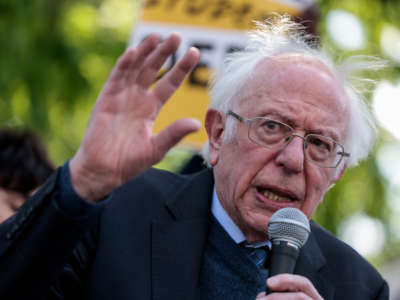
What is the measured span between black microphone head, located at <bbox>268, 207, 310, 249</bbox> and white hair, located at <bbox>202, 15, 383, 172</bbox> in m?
0.79

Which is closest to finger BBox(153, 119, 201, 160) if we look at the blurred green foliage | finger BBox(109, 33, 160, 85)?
finger BBox(109, 33, 160, 85)

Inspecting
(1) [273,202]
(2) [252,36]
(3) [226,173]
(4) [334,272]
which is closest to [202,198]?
(3) [226,173]

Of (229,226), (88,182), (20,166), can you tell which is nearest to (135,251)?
(229,226)

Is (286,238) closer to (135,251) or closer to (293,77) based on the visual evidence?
(135,251)

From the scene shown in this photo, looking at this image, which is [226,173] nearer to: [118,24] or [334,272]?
[334,272]

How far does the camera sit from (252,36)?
11.2 feet

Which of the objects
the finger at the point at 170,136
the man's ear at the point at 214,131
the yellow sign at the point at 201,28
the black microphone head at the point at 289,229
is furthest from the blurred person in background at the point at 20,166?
the black microphone head at the point at 289,229

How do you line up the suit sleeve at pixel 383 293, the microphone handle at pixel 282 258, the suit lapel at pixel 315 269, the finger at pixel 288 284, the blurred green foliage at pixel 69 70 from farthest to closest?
the blurred green foliage at pixel 69 70
the suit sleeve at pixel 383 293
the suit lapel at pixel 315 269
the microphone handle at pixel 282 258
the finger at pixel 288 284

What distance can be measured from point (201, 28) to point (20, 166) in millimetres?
1619

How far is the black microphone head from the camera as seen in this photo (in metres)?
2.20

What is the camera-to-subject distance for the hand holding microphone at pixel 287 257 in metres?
1.97

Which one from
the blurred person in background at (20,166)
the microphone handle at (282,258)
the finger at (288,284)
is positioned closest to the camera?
the finger at (288,284)

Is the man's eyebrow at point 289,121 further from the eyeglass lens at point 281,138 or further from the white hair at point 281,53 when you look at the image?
the white hair at point 281,53

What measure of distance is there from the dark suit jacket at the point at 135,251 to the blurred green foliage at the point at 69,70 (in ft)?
9.21
